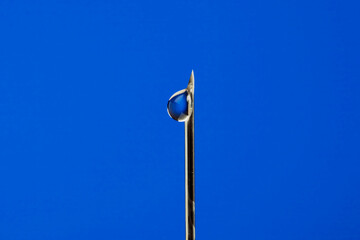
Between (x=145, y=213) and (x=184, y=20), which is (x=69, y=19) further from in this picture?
(x=145, y=213)

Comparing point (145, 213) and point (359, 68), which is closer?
point (145, 213)

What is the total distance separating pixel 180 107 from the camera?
0.90ft

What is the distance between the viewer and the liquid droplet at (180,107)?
27 centimetres

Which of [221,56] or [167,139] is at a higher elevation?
[221,56]

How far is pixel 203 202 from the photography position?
1.94 meters

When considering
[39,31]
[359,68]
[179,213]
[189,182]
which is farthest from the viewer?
[359,68]

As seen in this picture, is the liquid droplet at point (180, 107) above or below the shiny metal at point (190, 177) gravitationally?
above

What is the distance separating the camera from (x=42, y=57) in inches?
72.4

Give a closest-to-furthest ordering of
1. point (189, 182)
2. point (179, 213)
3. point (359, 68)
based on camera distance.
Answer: point (189, 182) → point (179, 213) → point (359, 68)

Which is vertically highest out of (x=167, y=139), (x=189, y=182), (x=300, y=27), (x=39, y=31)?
(x=300, y=27)

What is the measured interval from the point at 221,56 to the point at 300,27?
1.24 feet

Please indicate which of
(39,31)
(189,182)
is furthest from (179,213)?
(189,182)

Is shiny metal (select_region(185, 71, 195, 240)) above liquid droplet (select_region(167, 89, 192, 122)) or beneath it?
beneath

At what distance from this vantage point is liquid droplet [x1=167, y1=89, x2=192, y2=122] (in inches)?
10.7
